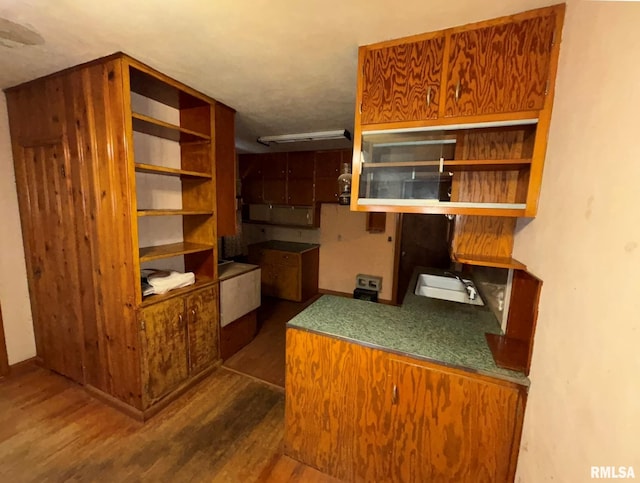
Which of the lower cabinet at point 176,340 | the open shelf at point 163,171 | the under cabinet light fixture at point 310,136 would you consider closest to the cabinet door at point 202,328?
the lower cabinet at point 176,340

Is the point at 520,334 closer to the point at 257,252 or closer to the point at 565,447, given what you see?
the point at 565,447

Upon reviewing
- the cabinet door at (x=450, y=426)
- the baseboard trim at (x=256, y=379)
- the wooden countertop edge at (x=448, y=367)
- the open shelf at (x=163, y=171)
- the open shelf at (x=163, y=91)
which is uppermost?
the open shelf at (x=163, y=91)

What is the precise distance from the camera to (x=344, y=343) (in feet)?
4.69

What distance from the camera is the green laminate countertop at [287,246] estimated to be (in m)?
4.46

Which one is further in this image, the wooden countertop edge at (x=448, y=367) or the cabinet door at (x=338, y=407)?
the cabinet door at (x=338, y=407)

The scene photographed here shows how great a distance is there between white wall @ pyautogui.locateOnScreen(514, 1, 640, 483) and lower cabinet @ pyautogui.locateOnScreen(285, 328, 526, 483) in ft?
0.45

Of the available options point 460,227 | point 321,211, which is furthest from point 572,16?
point 321,211

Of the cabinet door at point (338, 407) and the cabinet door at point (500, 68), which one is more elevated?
the cabinet door at point (500, 68)

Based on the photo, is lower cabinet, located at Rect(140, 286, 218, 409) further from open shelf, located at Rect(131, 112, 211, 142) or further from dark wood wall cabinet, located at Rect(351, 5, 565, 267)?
dark wood wall cabinet, located at Rect(351, 5, 565, 267)

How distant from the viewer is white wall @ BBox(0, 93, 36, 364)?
2.20m

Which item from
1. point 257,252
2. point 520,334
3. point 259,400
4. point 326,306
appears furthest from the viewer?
point 257,252

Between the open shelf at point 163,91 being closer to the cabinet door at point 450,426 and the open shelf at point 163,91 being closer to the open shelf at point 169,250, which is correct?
the open shelf at point 169,250

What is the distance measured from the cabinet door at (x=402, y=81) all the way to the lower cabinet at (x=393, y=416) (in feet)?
4.12

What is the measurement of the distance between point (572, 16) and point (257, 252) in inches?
167
